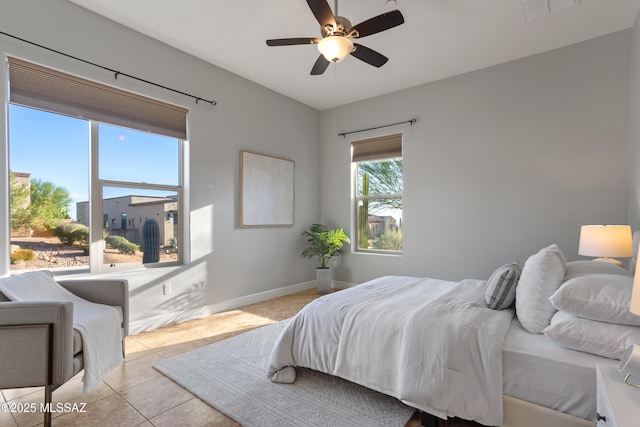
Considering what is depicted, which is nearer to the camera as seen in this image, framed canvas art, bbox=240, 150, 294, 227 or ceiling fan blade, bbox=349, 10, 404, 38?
ceiling fan blade, bbox=349, 10, 404, 38

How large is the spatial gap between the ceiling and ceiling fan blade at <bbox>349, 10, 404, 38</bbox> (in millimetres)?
559

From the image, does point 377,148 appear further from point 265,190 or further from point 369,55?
point 369,55

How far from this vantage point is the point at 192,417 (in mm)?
1835

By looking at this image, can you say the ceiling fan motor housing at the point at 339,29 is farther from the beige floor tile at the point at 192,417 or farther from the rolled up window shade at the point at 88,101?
the beige floor tile at the point at 192,417

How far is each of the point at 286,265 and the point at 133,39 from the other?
328 centimetres

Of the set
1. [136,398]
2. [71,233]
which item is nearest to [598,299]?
[136,398]

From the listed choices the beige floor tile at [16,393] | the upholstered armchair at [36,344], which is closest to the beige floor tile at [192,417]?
the upholstered armchair at [36,344]

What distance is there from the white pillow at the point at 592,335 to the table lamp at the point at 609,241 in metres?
1.38

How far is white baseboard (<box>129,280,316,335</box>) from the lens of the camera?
3.20 m

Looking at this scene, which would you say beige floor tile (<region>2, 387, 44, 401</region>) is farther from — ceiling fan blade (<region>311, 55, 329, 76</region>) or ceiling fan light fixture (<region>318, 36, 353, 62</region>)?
ceiling fan blade (<region>311, 55, 329, 76</region>)

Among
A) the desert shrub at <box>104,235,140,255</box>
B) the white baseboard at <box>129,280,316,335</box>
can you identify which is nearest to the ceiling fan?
the desert shrub at <box>104,235,140,255</box>

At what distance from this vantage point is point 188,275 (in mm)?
3586

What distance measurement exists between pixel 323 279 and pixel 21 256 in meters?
3.34

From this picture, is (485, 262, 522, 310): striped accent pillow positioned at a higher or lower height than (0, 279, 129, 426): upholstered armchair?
higher
